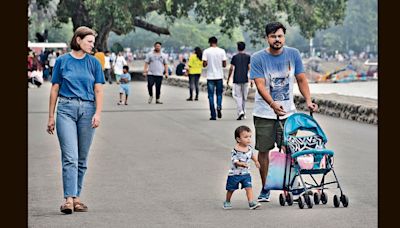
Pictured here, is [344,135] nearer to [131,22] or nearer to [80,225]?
[80,225]

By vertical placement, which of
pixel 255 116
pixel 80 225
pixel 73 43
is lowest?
pixel 80 225

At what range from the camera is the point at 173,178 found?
12188 millimetres

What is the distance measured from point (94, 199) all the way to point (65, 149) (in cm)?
108

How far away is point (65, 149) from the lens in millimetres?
9547

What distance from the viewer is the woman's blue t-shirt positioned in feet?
31.7

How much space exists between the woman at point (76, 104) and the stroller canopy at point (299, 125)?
165cm

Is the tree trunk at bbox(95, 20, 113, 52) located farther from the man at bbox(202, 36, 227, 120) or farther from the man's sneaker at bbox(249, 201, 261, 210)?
the man's sneaker at bbox(249, 201, 261, 210)

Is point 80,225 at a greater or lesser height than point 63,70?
lesser

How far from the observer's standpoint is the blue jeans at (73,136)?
955 cm

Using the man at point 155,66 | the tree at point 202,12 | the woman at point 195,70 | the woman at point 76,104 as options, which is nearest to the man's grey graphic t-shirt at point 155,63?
the man at point 155,66

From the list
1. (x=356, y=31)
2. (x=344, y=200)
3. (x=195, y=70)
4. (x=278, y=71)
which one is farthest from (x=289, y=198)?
(x=356, y=31)

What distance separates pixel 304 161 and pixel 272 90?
737mm
